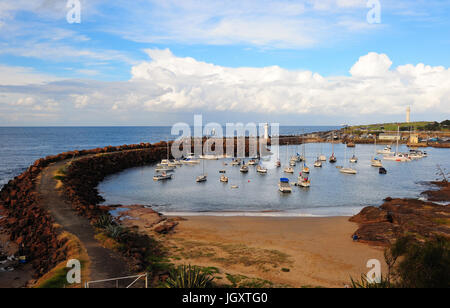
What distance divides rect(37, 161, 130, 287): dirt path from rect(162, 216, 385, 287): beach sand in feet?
13.9

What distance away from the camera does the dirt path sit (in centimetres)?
1647

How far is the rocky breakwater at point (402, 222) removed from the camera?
24781mm

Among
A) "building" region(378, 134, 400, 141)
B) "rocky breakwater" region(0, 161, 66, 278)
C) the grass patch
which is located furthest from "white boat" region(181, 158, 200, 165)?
"building" region(378, 134, 400, 141)

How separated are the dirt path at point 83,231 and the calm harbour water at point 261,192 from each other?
27.4 feet

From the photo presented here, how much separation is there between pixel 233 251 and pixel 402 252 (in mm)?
12026

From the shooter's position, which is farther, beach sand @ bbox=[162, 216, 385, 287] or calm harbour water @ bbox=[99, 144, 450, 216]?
calm harbour water @ bbox=[99, 144, 450, 216]

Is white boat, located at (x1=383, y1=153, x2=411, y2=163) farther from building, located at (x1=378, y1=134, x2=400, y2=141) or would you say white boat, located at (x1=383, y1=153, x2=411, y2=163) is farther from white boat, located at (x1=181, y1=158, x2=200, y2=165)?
building, located at (x1=378, y1=134, x2=400, y2=141)

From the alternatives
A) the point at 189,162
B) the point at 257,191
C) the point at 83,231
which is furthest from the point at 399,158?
the point at 83,231

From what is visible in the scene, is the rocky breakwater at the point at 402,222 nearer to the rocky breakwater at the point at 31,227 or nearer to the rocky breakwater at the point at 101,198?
the rocky breakwater at the point at 101,198

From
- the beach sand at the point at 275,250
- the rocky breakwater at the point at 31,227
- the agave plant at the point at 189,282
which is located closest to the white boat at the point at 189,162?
the rocky breakwater at the point at 31,227
